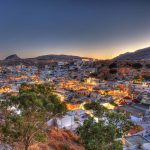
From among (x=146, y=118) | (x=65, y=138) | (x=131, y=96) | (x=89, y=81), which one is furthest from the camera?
(x=89, y=81)

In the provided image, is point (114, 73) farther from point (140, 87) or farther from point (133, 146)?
point (133, 146)

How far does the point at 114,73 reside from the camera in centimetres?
10238

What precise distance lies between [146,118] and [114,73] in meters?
62.0

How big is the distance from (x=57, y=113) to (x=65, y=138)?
5.87m

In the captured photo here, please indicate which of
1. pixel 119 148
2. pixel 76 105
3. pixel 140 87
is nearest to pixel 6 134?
pixel 119 148

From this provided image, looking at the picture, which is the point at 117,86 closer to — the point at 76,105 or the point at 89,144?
the point at 76,105

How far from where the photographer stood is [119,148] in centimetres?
1367

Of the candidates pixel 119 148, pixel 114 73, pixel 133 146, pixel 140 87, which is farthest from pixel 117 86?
pixel 119 148

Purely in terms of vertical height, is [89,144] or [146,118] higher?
[89,144]

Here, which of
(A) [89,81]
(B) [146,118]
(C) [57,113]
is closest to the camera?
(C) [57,113]

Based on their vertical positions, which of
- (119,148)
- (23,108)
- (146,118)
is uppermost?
(23,108)

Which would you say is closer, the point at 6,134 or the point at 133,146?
the point at 6,134

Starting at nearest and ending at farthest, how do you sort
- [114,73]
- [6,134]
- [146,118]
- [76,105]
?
1. [6,134]
2. [146,118]
3. [76,105]
4. [114,73]

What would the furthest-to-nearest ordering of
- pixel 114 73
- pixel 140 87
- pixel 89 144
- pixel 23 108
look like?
pixel 114 73
pixel 140 87
pixel 23 108
pixel 89 144
